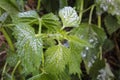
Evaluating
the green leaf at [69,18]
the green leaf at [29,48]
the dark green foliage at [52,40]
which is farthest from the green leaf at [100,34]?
the green leaf at [29,48]

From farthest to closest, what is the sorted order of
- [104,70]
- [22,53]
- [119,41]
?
[119,41], [104,70], [22,53]

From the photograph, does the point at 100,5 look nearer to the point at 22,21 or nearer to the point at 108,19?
the point at 108,19

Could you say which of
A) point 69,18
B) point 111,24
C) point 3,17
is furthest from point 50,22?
point 111,24

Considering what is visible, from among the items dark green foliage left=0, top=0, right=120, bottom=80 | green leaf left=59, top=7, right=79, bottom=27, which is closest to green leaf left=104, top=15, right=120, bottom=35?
dark green foliage left=0, top=0, right=120, bottom=80

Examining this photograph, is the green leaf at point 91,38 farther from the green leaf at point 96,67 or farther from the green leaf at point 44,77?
the green leaf at point 44,77

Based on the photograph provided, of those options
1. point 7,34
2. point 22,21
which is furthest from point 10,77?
point 22,21

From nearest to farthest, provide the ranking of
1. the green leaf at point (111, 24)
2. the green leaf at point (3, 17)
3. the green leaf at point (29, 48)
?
the green leaf at point (29, 48)
the green leaf at point (3, 17)
the green leaf at point (111, 24)

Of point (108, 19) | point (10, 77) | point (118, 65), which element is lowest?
point (118, 65)
